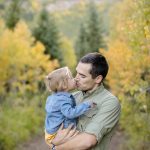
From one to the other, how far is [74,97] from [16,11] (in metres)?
33.8

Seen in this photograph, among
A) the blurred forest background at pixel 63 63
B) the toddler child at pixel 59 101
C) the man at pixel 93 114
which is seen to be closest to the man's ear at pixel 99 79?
the man at pixel 93 114

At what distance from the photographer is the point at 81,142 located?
4.33 metres

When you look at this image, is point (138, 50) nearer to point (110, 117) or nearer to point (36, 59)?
point (110, 117)

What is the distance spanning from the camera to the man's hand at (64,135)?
14.6 feet

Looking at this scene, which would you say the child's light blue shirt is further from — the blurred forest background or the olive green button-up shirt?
the blurred forest background

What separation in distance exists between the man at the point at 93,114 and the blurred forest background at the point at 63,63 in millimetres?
1459

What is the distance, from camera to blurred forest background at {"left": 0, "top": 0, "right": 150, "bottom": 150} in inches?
366

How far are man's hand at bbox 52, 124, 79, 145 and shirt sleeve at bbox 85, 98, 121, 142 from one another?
5.8 inches

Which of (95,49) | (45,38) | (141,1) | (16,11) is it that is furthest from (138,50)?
(16,11)

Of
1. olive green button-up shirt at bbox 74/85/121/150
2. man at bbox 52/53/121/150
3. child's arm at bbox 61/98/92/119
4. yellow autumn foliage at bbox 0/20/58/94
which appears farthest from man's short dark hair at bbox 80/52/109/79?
yellow autumn foliage at bbox 0/20/58/94

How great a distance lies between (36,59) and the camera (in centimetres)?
2647

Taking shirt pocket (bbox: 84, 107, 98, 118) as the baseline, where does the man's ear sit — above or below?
above

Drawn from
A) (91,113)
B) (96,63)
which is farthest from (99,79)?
(91,113)

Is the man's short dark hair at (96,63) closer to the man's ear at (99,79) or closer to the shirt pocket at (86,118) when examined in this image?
the man's ear at (99,79)
